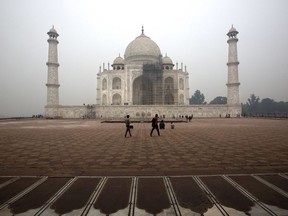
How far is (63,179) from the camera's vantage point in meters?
3.81

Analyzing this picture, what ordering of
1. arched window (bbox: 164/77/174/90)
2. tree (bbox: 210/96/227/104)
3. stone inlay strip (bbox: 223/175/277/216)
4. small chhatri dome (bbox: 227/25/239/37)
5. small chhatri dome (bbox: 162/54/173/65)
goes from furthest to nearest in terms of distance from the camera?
1. tree (bbox: 210/96/227/104)
2. small chhatri dome (bbox: 162/54/173/65)
3. arched window (bbox: 164/77/174/90)
4. small chhatri dome (bbox: 227/25/239/37)
5. stone inlay strip (bbox: 223/175/277/216)

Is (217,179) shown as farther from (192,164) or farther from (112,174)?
(112,174)

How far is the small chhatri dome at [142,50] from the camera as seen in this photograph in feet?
149

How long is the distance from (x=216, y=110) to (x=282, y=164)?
3377 cm

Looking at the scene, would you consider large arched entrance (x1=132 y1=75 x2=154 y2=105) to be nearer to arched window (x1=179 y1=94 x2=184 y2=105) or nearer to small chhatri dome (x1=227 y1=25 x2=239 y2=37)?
arched window (x1=179 y1=94 x2=184 y2=105)

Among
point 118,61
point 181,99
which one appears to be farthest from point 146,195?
point 118,61

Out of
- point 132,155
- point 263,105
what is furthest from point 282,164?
point 263,105

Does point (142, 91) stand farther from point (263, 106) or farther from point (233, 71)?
point (263, 106)

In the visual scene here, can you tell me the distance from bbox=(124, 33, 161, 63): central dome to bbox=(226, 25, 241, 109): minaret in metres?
14.5

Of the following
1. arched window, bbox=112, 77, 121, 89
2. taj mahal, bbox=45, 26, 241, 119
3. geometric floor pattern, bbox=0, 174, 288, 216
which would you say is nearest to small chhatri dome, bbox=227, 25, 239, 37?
taj mahal, bbox=45, 26, 241, 119

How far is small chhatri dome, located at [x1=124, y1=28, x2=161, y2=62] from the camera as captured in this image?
45.5 m

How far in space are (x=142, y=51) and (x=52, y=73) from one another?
17553mm

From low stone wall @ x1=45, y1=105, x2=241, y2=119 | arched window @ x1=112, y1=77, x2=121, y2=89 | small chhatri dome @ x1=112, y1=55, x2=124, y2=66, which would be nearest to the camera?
low stone wall @ x1=45, y1=105, x2=241, y2=119

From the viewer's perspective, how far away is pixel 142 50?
45.6 m
